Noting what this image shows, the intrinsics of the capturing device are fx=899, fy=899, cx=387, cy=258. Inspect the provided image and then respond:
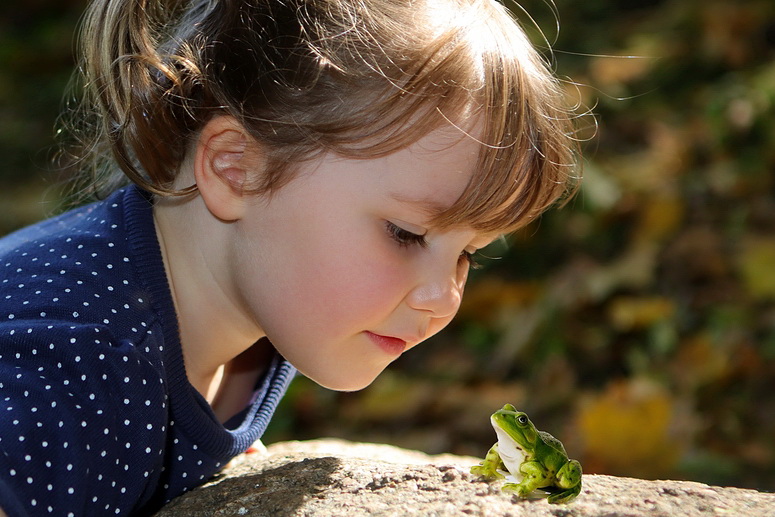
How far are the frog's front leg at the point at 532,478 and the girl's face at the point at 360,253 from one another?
0.34m

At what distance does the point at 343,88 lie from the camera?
1511 millimetres

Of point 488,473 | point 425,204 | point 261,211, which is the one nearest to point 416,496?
point 488,473

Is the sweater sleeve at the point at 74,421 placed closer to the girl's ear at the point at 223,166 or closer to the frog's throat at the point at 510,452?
the girl's ear at the point at 223,166

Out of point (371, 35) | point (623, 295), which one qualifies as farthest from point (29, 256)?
point (623, 295)

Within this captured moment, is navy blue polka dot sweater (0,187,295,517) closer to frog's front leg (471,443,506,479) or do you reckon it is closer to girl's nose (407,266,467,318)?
girl's nose (407,266,467,318)

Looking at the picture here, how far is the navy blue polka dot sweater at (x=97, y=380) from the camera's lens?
4.22ft

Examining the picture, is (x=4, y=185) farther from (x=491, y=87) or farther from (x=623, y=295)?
(x=491, y=87)

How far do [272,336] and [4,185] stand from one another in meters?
2.91

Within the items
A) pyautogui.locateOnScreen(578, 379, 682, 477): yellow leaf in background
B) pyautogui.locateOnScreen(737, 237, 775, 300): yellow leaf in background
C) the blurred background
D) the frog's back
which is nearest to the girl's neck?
the blurred background

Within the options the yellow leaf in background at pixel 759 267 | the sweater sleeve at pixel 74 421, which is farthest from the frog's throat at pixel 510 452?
the yellow leaf in background at pixel 759 267

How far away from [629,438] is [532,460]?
118 centimetres

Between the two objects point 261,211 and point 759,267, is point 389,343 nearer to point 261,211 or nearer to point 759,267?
point 261,211

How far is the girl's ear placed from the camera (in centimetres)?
158

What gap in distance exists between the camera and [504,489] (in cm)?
128
